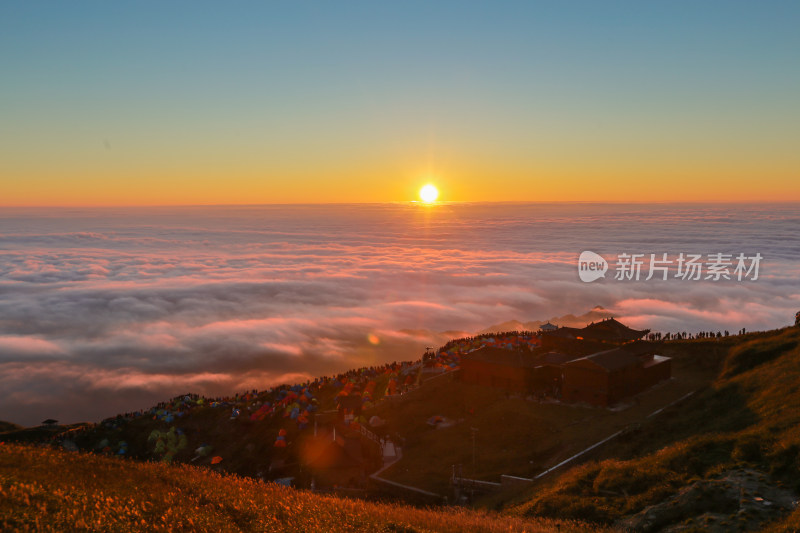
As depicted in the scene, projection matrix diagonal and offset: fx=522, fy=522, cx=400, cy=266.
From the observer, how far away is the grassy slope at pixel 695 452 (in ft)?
53.0

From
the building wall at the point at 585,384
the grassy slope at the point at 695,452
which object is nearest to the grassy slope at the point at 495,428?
the building wall at the point at 585,384

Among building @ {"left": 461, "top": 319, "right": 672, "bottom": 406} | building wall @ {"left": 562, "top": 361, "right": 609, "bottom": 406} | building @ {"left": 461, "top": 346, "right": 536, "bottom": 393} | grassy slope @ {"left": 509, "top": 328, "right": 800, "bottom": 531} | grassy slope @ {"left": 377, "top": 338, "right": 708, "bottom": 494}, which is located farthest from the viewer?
building @ {"left": 461, "top": 346, "right": 536, "bottom": 393}

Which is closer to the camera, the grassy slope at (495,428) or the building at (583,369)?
the grassy slope at (495,428)

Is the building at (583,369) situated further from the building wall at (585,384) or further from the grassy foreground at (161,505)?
the grassy foreground at (161,505)

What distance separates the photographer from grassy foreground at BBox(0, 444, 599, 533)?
8.69 m

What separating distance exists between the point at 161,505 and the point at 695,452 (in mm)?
17411

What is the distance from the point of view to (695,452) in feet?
60.9

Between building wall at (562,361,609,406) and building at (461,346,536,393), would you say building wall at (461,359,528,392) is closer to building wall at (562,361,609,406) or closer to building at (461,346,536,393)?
building at (461,346,536,393)

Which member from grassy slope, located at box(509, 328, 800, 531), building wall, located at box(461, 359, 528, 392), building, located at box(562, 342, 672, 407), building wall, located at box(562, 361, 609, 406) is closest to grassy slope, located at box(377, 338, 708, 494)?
building wall, located at box(461, 359, 528, 392)

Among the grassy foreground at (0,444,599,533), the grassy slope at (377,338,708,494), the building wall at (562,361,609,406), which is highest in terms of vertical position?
the grassy foreground at (0,444,599,533)

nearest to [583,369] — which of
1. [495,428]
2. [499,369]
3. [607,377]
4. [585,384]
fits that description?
[585,384]

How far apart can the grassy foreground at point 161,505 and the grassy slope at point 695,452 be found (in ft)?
9.20

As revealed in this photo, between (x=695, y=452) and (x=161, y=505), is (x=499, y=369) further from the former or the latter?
(x=161, y=505)

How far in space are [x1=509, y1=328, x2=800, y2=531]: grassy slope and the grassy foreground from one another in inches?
110
